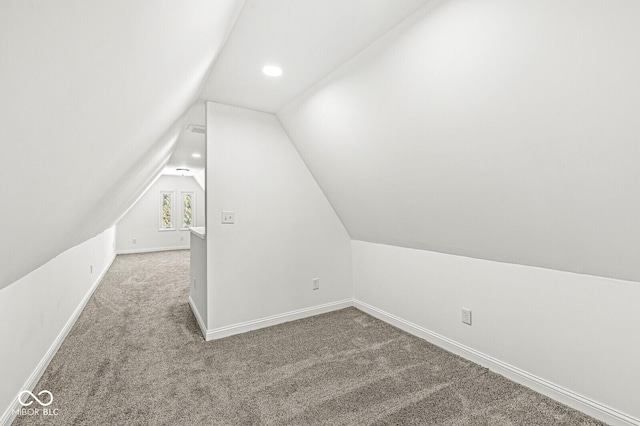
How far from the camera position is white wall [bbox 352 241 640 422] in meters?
1.56

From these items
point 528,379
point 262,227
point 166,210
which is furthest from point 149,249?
point 528,379

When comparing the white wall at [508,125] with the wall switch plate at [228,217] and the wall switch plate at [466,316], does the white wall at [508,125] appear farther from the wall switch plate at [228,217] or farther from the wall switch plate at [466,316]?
the wall switch plate at [228,217]

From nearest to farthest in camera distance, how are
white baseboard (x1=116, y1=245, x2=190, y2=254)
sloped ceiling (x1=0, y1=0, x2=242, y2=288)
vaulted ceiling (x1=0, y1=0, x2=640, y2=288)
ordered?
sloped ceiling (x1=0, y1=0, x2=242, y2=288), vaulted ceiling (x1=0, y1=0, x2=640, y2=288), white baseboard (x1=116, y1=245, x2=190, y2=254)

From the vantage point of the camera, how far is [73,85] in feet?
2.06

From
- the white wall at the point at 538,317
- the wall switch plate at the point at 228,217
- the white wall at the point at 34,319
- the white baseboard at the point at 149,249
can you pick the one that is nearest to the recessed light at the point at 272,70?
the wall switch plate at the point at 228,217

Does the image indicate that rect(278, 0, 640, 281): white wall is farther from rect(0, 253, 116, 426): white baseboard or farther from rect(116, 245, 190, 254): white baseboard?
rect(116, 245, 190, 254): white baseboard

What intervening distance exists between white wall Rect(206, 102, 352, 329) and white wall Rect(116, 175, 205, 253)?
6551 mm

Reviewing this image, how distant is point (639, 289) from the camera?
4.92ft

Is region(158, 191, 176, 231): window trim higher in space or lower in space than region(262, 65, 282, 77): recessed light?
lower

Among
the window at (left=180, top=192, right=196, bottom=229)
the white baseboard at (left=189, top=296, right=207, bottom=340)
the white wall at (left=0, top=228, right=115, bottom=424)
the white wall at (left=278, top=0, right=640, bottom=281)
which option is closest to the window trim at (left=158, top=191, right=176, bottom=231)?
the window at (left=180, top=192, right=196, bottom=229)

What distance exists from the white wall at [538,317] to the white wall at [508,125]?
0.39 ft

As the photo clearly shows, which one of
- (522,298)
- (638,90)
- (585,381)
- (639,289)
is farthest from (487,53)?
(585,381)

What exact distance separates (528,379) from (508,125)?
1615 mm

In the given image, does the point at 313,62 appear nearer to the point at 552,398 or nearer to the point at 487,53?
the point at 487,53
